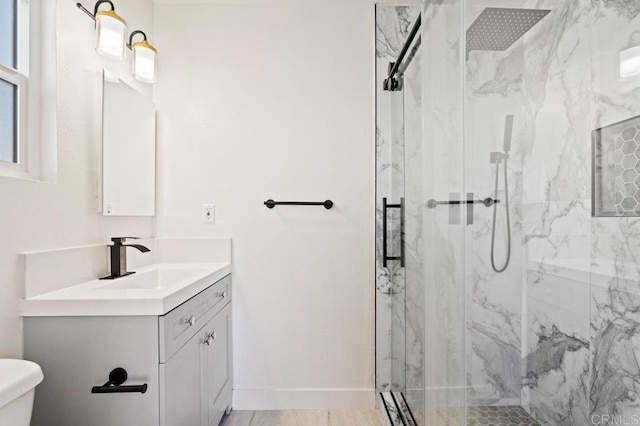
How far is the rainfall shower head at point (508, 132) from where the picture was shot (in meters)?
1.16

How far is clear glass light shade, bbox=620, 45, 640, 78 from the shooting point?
93 centimetres

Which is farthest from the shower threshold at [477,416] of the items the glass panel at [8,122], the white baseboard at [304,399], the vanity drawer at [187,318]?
the glass panel at [8,122]

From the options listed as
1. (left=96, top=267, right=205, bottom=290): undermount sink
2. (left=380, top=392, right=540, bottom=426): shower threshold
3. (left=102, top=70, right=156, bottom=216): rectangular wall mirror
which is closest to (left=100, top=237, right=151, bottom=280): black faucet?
(left=96, top=267, right=205, bottom=290): undermount sink

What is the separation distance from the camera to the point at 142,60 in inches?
73.1

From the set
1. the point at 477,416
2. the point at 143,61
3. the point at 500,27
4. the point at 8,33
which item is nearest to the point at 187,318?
the point at 477,416

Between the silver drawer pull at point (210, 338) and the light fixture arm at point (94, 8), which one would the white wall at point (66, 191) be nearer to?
the light fixture arm at point (94, 8)

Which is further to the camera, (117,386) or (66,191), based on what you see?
(66,191)

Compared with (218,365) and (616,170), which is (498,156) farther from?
(218,365)

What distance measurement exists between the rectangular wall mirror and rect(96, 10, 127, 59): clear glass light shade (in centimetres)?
13

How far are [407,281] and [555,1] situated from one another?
4.10ft

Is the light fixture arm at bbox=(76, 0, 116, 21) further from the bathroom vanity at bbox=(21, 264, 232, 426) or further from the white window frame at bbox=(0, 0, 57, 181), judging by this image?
the bathroom vanity at bbox=(21, 264, 232, 426)

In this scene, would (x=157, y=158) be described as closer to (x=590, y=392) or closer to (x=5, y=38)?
(x=5, y=38)

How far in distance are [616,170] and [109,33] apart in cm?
200

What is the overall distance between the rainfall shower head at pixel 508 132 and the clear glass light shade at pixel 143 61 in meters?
1.74
